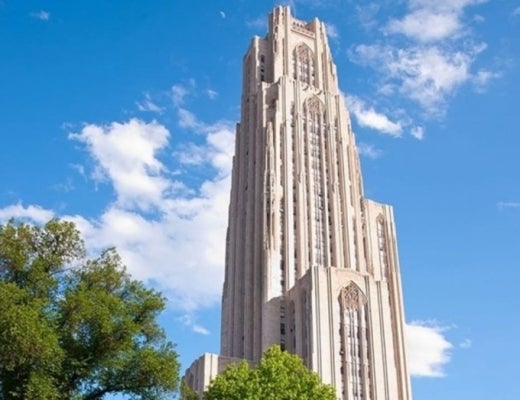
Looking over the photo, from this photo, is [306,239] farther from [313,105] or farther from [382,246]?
[313,105]

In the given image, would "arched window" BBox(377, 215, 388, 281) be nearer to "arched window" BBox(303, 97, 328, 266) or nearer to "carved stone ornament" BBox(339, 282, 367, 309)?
"arched window" BBox(303, 97, 328, 266)

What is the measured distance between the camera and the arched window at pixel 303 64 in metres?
100

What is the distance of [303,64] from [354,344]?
4534cm

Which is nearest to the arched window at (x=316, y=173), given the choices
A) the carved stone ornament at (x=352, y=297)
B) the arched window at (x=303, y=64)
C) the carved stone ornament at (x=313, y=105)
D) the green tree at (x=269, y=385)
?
the carved stone ornament at (x=313, y=105)

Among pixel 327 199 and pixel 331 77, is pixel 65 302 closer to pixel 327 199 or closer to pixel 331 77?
pixel 327 199

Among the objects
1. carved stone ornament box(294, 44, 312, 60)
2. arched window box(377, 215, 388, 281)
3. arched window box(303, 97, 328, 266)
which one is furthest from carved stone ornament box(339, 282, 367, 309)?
carved stone ornament box(294, 44, 312, 60)

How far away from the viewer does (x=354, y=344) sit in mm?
72500

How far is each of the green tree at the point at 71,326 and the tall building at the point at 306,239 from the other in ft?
133

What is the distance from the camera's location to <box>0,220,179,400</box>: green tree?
1045 inches

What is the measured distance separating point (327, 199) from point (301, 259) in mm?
10004

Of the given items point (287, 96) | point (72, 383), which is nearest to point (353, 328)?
point (287, 96)

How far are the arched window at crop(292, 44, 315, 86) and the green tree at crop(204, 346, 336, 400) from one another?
64808 millimetres

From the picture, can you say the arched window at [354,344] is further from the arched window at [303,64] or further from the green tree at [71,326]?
the green tree at [71,326]

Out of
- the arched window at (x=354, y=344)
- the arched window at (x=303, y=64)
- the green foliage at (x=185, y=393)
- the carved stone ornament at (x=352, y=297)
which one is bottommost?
the green foliage at (x=185, y=393)
